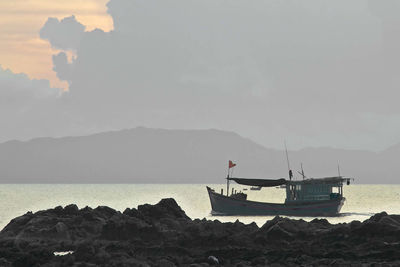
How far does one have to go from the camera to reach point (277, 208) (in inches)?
3935

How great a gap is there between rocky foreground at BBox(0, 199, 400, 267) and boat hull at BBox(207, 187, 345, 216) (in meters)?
45.0

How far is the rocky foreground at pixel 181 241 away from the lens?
38000 millimetres

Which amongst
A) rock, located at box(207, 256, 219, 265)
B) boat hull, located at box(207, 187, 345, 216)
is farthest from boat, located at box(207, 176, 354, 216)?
rock, located at box(207, 256, 219, 265)

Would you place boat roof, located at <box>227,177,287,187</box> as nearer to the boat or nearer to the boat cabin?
the boat

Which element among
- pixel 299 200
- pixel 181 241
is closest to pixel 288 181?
pixel 299 200

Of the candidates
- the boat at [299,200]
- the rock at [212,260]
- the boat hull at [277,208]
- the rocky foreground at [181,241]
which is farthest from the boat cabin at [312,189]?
the rock at [212,260]

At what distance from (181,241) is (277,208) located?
56090 mm

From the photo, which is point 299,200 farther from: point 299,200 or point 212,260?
point 212,260

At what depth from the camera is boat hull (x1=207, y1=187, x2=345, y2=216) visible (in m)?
97.2

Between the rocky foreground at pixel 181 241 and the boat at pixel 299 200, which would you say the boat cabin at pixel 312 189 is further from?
the rocky foreground at pixel 181 241

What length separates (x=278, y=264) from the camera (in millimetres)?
37312

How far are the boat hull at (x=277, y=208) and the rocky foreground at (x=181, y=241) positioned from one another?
45.0 meters

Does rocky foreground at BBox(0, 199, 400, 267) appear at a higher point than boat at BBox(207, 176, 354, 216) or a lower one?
lower

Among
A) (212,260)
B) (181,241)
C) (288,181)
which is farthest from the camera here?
(288,181)
